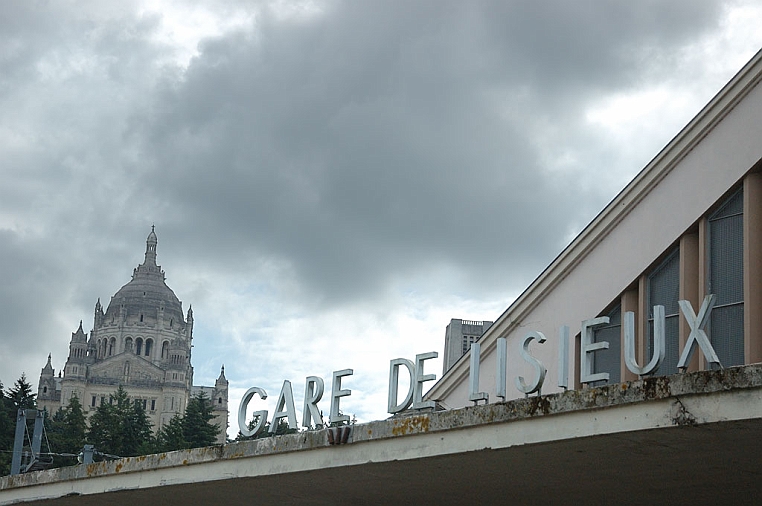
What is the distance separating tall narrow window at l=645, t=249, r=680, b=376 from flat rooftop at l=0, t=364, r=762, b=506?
5701 millimetres

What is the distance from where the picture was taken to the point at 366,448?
13.9 metres

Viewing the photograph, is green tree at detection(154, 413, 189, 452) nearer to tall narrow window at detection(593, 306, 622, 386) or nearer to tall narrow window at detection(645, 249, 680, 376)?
tall narrow window at detection(593, 306, 622, 386)

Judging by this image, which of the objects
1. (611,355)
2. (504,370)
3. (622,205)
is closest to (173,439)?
(622,205)

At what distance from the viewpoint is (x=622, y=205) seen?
2264cm

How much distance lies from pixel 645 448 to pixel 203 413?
109063 mm

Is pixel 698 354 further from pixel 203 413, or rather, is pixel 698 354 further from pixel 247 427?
pixel 203 413

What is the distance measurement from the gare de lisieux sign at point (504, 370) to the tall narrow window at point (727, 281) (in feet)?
13.5

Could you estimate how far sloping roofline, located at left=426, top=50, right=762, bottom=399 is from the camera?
2017 cm

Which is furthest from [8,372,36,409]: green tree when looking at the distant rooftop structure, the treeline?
the distant rooftop structure

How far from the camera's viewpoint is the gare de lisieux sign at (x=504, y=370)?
1268 cm

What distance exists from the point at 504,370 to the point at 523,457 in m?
2.49

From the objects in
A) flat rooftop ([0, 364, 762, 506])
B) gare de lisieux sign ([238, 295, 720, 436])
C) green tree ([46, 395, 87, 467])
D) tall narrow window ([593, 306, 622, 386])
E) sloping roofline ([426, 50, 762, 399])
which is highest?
green tree ([46, 395, 87, 467])

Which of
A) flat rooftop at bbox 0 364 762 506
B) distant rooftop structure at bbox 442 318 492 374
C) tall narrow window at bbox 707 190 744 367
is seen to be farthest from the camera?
distant rooftop structure at bbox 442 318 492 374

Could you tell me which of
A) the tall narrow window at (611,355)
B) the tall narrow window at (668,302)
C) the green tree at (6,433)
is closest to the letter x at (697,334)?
the tall narrow window at (668,302)
